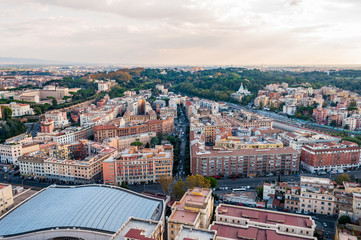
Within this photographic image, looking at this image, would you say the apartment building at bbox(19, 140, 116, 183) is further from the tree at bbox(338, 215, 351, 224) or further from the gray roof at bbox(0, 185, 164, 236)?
the tree at bbox(338, 215, 351, 224)

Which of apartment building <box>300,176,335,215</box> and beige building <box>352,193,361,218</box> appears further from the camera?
apartment building <box>300,176,335,215</box>

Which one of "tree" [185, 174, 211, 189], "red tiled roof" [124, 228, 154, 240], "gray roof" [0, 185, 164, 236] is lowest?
"tree" [185, 174, 211, 189]

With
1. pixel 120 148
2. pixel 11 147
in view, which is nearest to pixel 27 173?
pixel 11 147

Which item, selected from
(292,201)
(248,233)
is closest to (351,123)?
(292,201)

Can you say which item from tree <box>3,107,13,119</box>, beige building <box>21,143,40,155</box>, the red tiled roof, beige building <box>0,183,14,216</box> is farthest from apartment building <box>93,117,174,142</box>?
the red tiled roof

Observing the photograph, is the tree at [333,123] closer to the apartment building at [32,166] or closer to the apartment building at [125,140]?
the apartment building at [125,140]
